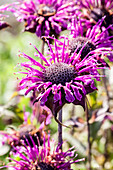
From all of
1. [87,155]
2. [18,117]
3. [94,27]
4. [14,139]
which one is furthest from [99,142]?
[94,27]

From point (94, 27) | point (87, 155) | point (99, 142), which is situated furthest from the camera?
point (99, 142)

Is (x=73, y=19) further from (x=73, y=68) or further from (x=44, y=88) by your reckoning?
(x=44, y=88)

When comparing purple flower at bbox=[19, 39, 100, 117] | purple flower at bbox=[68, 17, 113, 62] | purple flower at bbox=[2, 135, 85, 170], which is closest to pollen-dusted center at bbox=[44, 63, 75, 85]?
purple flower at bbox=[19, 39, 100, 117]

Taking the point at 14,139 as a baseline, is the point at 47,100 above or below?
above

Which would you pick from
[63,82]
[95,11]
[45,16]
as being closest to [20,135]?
[63,82]

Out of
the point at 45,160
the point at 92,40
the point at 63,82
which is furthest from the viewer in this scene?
the point at 92,40

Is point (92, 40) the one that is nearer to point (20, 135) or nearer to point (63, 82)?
point (63, 82)

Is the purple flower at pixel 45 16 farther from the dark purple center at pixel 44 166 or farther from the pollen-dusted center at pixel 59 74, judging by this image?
the dark purple center at pixel 44 166

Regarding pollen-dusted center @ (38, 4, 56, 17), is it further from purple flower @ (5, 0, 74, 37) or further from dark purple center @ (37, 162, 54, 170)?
dark purple center @ (37, 162, 54, 170)

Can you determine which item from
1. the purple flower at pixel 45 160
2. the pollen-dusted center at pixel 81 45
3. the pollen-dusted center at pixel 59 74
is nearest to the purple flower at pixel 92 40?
the pollen-dusted center at pixel 81 45
